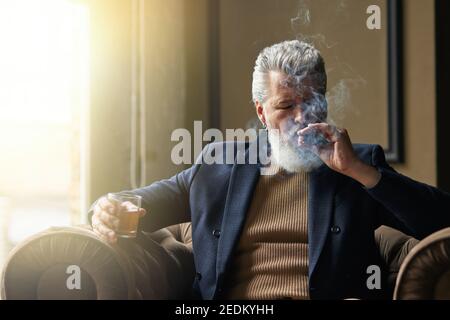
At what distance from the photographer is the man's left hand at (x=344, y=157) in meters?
1.56

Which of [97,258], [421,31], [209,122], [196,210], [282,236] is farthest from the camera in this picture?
[209,122]

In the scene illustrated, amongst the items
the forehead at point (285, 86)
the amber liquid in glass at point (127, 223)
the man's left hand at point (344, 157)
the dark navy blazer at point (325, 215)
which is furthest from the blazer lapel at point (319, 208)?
the amber liquid in glass at point (127, 223)

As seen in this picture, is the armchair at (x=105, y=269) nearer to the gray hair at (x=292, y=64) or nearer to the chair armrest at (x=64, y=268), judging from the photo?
the chair armrest at (x=64, y=268)

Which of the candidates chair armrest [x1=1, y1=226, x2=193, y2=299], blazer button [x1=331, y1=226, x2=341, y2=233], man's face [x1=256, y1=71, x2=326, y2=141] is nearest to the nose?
man's face [x1=256, y1=71, x2=326, y2=141]

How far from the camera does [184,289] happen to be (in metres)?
1.84

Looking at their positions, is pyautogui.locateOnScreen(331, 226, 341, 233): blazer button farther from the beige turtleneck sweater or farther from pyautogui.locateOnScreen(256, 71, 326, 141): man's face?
pyautogui.locateOnScreen(256, 71, 326, 141): man's face

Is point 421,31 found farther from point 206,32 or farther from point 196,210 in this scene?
point 196,210

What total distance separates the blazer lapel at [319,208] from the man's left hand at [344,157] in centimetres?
13

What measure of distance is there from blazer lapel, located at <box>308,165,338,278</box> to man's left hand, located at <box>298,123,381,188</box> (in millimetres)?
132

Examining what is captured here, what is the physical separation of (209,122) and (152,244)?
135cm

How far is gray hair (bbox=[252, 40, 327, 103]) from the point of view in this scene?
1706 millimetres

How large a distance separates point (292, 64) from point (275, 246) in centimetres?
53

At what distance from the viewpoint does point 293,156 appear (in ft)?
5.74
